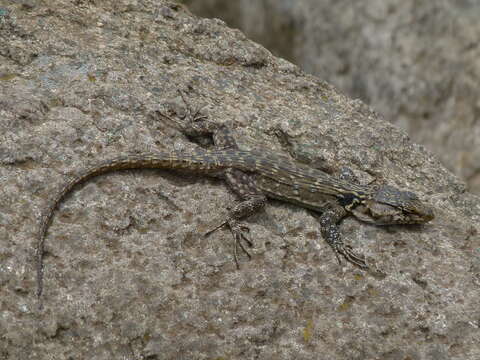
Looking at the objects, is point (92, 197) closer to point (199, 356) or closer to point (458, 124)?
point (199, 356)

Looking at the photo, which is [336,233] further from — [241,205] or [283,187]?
[241,205]

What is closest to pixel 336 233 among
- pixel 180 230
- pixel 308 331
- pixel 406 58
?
pixel 308 331

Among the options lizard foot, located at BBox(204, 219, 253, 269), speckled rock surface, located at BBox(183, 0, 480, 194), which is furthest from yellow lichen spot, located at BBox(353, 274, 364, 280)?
speckled rock surface, located at BBox(183, 0, 480, 194)

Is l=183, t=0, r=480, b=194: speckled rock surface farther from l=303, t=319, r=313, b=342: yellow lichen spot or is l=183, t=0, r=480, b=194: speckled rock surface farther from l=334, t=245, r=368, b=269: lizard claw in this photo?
l=303, t=319, r=313, b=342: yellow lichen spot

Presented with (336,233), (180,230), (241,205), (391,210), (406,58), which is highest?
(391,210)


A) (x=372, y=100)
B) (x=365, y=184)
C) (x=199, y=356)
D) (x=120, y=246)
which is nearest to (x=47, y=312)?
(x=120, y=246)

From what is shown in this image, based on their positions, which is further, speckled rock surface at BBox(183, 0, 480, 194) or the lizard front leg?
speckled rock surface at BBox(183, 0, 480, 194)
